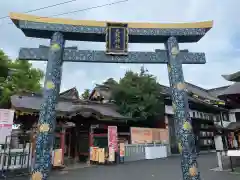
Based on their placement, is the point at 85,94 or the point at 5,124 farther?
the point at 85,94

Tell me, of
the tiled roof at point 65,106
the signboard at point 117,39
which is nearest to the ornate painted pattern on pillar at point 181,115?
the signboard at point 117,39

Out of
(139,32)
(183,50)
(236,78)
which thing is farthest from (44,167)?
(236,78)

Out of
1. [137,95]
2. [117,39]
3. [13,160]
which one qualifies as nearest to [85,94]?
[137,95]

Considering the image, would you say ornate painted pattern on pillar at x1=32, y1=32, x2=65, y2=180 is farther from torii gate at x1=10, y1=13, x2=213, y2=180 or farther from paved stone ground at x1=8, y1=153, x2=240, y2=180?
paved stone ground at x1=8, y1=153, x2=240, y2=180

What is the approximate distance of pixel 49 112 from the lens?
20.2 ft

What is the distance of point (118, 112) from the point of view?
60.2 ft

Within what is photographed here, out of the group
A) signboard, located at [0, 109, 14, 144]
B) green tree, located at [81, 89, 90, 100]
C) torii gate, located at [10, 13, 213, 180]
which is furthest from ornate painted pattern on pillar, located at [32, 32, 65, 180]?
green tree, located at [81, 89, 90, 100]

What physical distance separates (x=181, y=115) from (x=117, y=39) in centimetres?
326

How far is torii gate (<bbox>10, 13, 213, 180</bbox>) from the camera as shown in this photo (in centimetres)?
621

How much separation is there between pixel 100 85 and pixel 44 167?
714 inches

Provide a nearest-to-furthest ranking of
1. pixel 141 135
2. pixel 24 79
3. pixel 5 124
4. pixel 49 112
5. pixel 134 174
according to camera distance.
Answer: pixel 49 112 < pixel 5 124 < pixel 134 174 < pixel 141 135 < pixel 24 79

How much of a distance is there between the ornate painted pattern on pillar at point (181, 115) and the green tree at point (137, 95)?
10.8m

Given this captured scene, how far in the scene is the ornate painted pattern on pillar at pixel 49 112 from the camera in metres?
5.73

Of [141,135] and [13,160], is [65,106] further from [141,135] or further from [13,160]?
[13,160]
